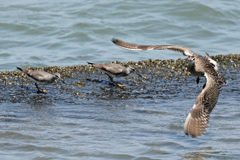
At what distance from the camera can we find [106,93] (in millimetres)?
8680

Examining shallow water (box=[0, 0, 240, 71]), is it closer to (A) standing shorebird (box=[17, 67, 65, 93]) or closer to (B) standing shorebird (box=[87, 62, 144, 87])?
(B) standing shorebird (box=[87, 62, 144, 87])

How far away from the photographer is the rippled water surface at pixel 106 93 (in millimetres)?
5984

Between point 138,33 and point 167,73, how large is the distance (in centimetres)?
529

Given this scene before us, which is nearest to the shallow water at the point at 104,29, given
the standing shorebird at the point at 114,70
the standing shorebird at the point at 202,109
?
the standing shorebird at the point at 114,70

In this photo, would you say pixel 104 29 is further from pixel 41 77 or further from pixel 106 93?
pixel 41 77

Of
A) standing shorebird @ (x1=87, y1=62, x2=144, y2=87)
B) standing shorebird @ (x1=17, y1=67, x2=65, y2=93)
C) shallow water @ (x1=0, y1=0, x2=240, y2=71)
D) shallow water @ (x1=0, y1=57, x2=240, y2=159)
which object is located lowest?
shallow water @ (x1=0, y1=57, x2=240, y2=159)

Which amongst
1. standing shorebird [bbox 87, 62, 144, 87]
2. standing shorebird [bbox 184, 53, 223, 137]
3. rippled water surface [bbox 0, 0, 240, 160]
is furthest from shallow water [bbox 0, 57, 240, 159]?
standing shorebird [bbox 184, 53, 223, 137]

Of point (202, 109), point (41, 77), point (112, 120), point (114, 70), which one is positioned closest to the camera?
point (202, 109)

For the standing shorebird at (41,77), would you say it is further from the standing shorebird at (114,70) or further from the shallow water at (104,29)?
the shallow water at (104,29)

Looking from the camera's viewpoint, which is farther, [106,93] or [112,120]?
[106,93]

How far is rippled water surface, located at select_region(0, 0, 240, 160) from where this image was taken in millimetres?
5984

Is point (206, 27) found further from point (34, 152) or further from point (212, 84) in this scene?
point (34, 152)

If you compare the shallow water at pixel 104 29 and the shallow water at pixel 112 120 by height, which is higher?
the shallow water at pixel 104 29

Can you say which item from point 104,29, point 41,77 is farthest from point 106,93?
point 104,29
